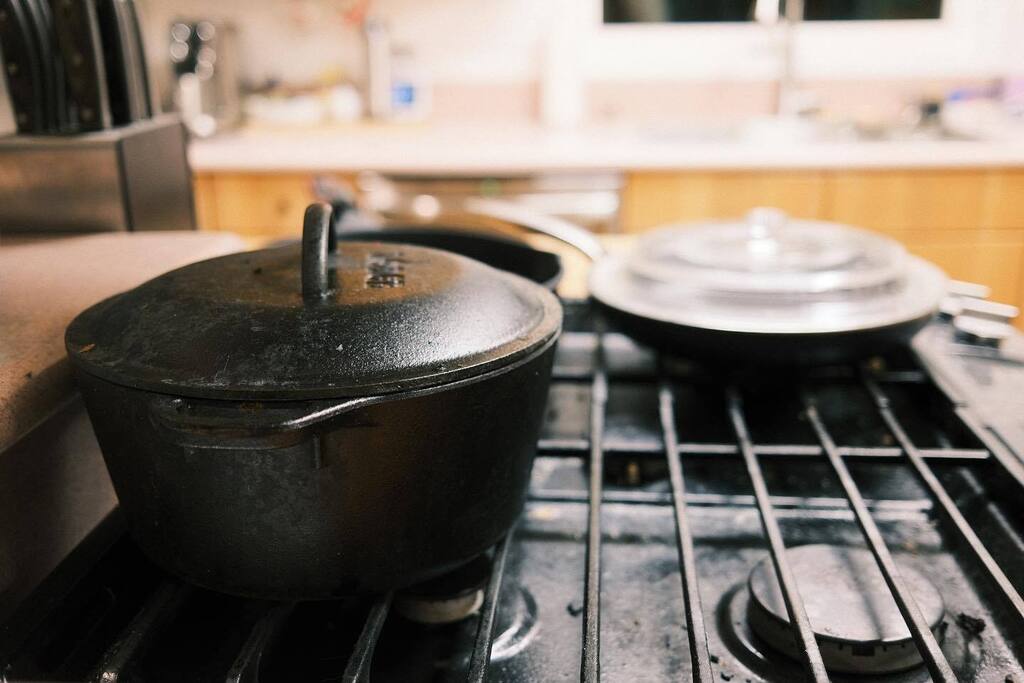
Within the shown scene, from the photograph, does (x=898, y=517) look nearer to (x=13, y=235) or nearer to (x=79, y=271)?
(x=79, y=271)

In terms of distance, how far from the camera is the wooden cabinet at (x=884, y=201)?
244cm

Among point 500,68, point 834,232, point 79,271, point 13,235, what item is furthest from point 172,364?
point 500,68

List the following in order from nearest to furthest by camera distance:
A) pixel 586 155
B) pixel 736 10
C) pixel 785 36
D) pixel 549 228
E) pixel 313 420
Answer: pixel 313 420, pixel 549 228, pixel 586 155, pixel 785 36, pixel 736 10

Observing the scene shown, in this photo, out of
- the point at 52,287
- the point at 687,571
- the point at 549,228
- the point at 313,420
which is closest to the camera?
the point at 313,420

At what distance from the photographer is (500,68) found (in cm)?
313

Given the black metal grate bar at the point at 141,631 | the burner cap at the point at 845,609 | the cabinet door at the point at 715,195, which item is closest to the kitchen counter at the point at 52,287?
the black metal grate bar at the point at 141,631

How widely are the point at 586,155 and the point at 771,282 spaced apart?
5.49 feet

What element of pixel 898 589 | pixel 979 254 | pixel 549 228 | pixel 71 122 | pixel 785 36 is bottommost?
pixel 979 254

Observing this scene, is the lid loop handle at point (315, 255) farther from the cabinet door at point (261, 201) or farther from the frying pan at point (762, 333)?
the cabinet door at point (261, 201)

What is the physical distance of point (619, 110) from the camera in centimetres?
312

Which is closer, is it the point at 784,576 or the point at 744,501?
the point at 784,576

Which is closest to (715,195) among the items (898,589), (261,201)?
(261,201)

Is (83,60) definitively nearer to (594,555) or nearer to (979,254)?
(594,555)

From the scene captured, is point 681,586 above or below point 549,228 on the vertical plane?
below
